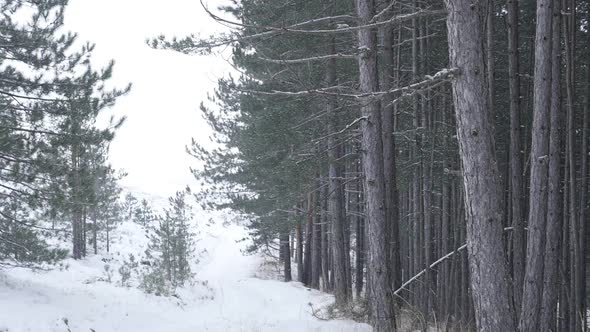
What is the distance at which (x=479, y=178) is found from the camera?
3.80 meters

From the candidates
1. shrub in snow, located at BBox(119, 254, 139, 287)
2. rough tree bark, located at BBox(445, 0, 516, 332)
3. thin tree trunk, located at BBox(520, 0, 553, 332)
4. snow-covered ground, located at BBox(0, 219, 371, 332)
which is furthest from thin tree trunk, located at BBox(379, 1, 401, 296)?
shrub in snow, located at BBox(119, 254, 139, 287)

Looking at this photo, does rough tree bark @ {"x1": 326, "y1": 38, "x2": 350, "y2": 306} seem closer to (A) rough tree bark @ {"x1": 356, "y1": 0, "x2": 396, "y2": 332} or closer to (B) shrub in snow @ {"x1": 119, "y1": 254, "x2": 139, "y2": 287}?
(A) rough tree bark @ {"x1": 356, "y1": 0, "x2": 396, "y2": 332}

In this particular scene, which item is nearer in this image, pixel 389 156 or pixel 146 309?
pixel 389 156

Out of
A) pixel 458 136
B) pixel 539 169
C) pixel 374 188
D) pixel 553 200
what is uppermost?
pixel 458 136

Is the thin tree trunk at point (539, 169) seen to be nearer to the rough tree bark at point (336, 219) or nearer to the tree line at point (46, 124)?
the rough tree bark at point (336, 219)

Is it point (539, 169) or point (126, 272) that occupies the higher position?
point (539, 169)

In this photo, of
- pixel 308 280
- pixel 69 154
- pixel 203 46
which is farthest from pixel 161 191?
pixel 203 46

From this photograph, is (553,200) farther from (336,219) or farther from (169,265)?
(169,265)

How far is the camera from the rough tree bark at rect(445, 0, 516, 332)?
12.3 ft

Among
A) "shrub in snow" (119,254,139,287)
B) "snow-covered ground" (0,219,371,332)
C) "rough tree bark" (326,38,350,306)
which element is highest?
"rough tree bark" (326,38,350,306)

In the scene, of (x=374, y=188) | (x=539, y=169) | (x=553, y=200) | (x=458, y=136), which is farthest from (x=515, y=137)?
(x=458, y=136)

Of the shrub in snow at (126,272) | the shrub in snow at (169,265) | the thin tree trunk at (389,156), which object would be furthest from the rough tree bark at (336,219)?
the shrub in snow at (126,272)

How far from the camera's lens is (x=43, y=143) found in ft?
33.6

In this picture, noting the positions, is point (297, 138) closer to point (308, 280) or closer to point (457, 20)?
point (457, 20)
